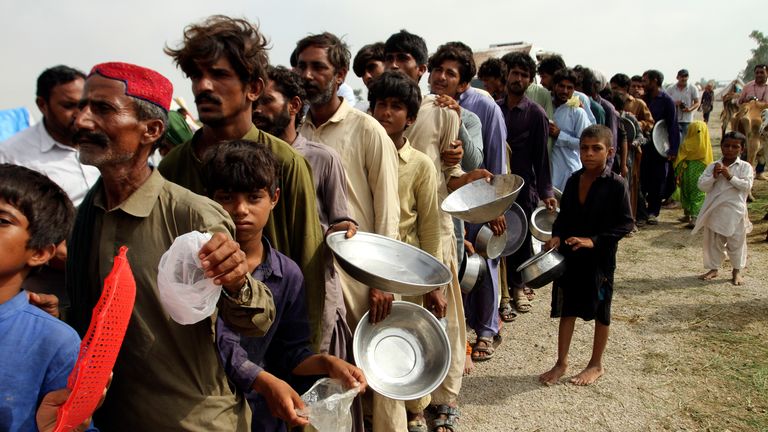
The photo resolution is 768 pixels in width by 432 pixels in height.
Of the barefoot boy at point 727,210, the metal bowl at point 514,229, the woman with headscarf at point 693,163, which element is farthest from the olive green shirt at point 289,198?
the woman with headscarf at point 693,163

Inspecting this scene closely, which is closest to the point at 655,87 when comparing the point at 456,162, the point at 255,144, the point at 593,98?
the point at 593,98

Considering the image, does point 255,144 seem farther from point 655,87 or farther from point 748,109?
A: point 748,109

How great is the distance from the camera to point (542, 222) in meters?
5.31

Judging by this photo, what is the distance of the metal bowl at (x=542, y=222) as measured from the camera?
5.20 meters

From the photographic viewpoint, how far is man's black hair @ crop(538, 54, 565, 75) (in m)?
6.77

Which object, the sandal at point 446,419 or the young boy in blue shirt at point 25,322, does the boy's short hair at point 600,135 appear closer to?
the sandal at point 446,419

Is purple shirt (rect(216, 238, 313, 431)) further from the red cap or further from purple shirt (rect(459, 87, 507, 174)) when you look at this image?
purple shirt (rect(459, 87, 507, 174))

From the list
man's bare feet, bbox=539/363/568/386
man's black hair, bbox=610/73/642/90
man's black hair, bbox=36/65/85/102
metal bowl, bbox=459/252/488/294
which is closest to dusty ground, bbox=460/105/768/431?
man's bare feet, bbox=539/363/568/386

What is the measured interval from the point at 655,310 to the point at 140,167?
520 centimetres

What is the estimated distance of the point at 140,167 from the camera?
161cm

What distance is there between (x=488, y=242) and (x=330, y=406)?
288 centimetres

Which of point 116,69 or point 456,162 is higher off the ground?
point 116,69

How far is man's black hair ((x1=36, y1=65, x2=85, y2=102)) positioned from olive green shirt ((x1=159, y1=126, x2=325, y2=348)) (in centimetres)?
111

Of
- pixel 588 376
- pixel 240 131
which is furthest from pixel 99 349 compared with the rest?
pixel 588 376
